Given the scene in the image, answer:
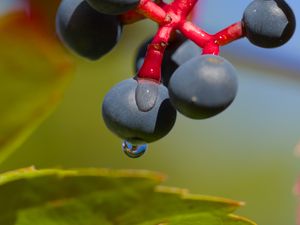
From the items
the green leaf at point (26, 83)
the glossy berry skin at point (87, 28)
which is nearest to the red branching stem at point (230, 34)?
the glossy berry skin at point (87, 28)

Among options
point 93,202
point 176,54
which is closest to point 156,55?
point 176,54

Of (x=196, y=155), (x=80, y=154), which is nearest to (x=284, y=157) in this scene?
(x=196, y=155)

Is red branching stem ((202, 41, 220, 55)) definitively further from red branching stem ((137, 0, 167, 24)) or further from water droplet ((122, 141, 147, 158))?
water droplet ((122, 141, 147, 158))

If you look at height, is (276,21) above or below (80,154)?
below

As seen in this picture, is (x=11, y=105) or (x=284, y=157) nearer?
(x=11, y=105)

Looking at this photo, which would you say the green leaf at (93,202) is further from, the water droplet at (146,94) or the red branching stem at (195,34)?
the red branching stem at (195,34)

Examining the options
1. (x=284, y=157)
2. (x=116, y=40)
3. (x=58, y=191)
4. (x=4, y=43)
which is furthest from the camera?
→ (x=284, y=157)

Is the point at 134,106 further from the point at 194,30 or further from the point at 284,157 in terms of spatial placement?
the point at 284,157

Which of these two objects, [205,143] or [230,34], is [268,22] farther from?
[205,143]
